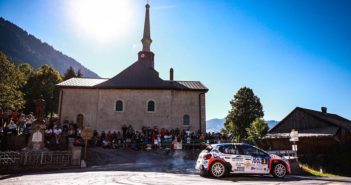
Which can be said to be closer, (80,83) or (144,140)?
(144,140)

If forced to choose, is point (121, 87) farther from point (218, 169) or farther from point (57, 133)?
point (218, 169)

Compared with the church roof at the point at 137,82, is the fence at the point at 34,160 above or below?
below

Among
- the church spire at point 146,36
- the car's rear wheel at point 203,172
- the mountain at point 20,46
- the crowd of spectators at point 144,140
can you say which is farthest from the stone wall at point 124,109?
the mountain at point 20,46

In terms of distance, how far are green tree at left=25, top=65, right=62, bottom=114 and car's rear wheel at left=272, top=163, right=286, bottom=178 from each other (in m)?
41.0

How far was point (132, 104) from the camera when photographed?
1062 inches

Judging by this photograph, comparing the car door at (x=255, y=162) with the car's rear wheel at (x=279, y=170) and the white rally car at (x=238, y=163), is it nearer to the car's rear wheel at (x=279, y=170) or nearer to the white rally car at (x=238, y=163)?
the white rally car at (x=238, y=163)

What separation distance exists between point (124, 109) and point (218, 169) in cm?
1859

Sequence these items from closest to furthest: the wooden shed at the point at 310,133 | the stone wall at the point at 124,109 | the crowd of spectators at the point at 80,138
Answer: the crowd of spectators at the point at 80,138 → the wooden shed at the point at 310,133 → the stone wall at the point at 124,109

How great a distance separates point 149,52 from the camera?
33438 millimetres

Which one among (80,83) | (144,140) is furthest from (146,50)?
(144,140)

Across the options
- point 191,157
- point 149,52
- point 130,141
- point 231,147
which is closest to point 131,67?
point 149,52

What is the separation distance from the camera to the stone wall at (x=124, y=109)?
2636 cm

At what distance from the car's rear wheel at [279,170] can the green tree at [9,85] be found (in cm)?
3354

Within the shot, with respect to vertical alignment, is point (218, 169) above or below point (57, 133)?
below
